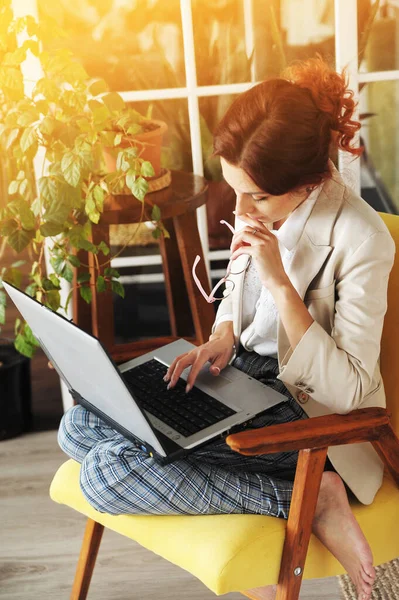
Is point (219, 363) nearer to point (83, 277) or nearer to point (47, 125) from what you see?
point (83, 277)

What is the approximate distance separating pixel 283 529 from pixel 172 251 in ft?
4.10

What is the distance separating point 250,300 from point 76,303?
0.78 m

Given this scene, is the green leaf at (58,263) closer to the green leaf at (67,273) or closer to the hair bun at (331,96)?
the green leaf at (67,273)

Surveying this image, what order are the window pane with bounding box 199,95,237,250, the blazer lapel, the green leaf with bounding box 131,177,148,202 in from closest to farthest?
the blazer lapel
the green leaf with bounding box 131,177,148,202
the window pane with bounding box 199,95,237,250

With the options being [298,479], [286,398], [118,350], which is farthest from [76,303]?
[298,479]

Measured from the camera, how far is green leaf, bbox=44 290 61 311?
2.50 meters

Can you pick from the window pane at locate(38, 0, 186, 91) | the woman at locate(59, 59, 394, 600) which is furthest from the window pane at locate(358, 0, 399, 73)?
the woman at locate(59, 59, 394, 600)

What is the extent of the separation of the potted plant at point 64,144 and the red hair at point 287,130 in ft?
1.90

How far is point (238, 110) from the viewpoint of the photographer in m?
1.67

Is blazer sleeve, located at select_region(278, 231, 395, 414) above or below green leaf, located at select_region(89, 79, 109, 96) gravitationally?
below

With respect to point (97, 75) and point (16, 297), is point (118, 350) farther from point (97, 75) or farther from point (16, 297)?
point (97, 75)

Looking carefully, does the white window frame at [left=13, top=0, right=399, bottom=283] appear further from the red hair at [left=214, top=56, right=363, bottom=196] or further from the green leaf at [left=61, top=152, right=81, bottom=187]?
the red hair at [left=214, top=56, right=363, bottom=196]

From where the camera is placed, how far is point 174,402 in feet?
5.85

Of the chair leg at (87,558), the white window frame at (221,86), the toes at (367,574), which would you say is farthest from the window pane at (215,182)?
the toes at (367,574)
